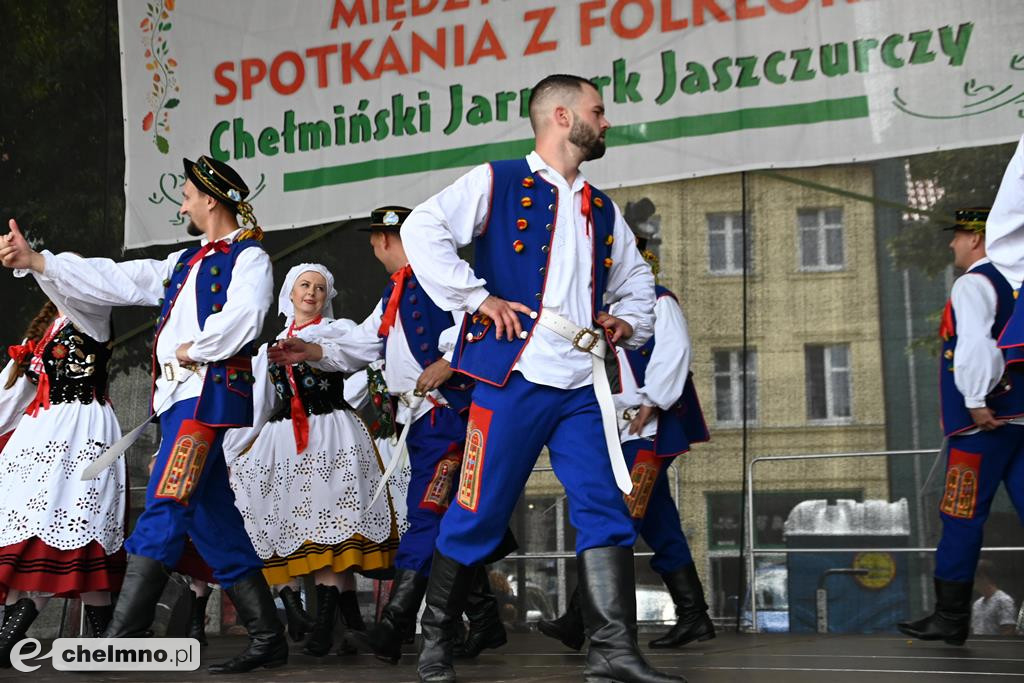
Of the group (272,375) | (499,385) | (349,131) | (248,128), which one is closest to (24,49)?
(248,128)

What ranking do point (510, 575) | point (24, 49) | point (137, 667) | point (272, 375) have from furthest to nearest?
point (24, 49), point (510, 575), point (272, 375), point (137, 667)

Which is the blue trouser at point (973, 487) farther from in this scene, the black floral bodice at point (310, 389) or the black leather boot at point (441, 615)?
the black floral bodice at point (310, 389)

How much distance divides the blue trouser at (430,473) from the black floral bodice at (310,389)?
923 mm

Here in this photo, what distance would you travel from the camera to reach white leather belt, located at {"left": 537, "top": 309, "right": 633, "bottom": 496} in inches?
130

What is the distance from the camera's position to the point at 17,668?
13.8ft

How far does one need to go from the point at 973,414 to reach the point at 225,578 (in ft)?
8.38

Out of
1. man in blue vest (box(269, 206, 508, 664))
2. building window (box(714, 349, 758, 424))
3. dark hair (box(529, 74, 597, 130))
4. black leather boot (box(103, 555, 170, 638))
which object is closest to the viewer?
dark hair (box(529, 74, 597, 130))

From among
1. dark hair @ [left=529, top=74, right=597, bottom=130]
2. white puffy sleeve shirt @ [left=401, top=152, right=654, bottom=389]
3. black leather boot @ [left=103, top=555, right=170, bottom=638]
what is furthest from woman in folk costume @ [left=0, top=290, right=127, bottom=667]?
dark hair @ [left=529, top=74, right=597, bottom=130]

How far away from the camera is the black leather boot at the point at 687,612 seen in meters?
4.91

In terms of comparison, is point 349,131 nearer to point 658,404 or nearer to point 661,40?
point 661,40

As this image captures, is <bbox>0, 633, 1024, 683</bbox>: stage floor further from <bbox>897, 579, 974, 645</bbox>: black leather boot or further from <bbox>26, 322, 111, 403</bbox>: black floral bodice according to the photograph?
<bbox>26, 322, 111, 403</bbox>: black floral bodice

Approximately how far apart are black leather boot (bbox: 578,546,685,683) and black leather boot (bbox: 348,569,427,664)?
124 centimetres

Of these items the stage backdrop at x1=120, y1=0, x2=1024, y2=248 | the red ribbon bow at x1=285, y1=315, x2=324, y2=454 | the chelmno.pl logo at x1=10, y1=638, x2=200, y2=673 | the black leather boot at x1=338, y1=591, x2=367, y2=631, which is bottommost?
the black leather boot at x1=338, y1=591, x2=367, y2=631

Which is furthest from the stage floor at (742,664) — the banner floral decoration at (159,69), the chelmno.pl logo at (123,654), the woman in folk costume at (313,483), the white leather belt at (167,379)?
the banner floral decoration at (159,69)
